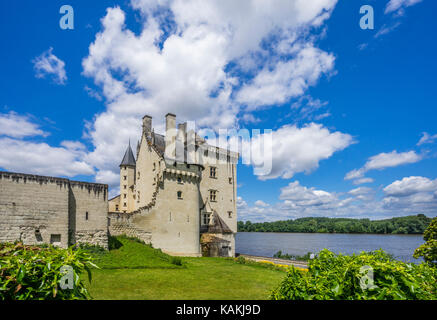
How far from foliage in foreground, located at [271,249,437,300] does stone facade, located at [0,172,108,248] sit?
22.0m

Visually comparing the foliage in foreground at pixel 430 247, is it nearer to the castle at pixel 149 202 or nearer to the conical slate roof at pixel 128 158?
the castle at pixel 149 202

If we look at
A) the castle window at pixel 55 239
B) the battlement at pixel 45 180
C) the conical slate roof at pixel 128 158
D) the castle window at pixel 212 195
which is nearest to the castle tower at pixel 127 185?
the conical slate roof at pixel 128 158

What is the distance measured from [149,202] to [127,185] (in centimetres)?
852

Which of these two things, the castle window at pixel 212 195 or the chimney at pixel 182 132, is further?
the castle window at pixel 212 195

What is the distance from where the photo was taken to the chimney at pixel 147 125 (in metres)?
38.6

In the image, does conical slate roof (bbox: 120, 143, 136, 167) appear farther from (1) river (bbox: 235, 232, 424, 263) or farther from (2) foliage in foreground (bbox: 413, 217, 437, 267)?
(2) foliage in foreground (bbox: 413, 217, 437, 267)

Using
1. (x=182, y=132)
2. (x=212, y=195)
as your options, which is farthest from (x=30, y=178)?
(x=212, y=195)

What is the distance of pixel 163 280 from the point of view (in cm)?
1794

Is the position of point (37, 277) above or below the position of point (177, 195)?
below


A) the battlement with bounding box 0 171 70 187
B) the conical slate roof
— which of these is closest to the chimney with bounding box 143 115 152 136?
the conical slate roof

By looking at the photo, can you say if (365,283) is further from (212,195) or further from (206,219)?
(212,195)

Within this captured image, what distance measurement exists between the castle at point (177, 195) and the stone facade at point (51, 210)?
4787 mm

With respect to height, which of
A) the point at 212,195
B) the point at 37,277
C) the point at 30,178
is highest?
the point at 30,178
